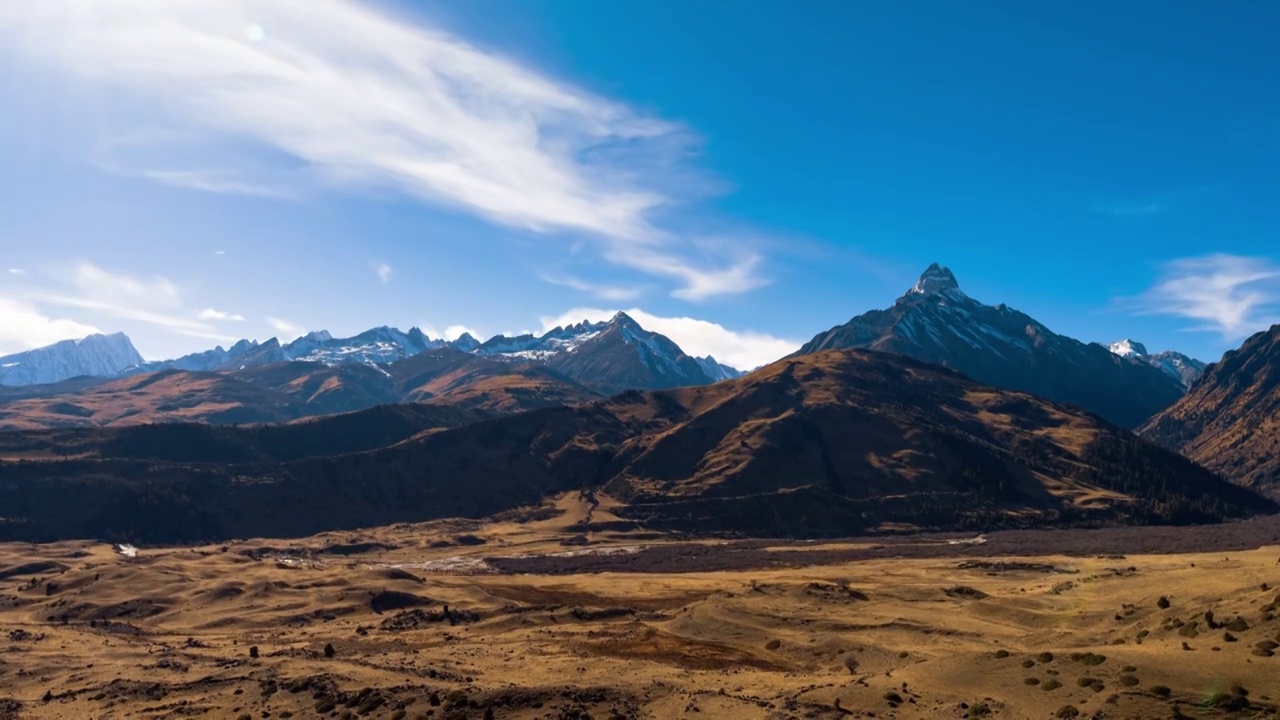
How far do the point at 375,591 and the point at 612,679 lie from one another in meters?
76.7

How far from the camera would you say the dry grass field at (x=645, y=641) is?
62312 millimetres

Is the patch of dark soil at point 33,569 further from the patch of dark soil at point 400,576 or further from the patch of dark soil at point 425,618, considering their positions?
the patch of dark soil at point 425,618

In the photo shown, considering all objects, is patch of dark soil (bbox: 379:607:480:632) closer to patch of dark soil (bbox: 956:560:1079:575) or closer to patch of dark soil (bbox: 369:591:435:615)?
patch of dark soil (bbox: 369:591:435:615)

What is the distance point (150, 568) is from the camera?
508ft

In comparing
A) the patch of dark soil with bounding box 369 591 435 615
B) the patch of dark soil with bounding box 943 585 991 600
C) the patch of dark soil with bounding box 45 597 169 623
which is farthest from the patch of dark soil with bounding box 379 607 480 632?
the patch of dark soil with bounding box 943 585 991 600

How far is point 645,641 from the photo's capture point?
10106 cm

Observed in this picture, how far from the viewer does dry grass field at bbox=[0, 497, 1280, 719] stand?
6231 cm

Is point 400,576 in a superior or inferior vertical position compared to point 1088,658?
inferior

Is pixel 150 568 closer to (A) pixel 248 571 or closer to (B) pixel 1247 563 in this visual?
(A) pixel 248 571

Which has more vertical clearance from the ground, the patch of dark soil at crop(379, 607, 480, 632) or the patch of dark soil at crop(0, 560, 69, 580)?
the patch of dark soil at crop(379, 607, 480, 632)

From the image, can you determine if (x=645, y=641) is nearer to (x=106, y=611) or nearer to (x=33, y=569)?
(x=106, y=611)

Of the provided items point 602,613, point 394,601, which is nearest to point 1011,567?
point 602,613

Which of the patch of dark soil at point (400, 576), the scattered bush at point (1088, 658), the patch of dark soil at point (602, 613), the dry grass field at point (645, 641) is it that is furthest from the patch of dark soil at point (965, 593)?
the patch of dark soil at point (400, 576)

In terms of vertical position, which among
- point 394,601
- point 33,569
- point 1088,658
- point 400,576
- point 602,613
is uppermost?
point 1088,658
